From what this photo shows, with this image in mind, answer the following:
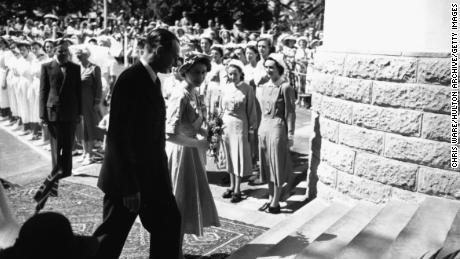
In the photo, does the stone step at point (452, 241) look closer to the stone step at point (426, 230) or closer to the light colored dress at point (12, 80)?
the stone step at point (426, 230)

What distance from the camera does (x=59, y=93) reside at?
744 cm

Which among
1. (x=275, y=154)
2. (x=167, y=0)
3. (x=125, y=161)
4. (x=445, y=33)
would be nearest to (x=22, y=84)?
(x=275, y=154)

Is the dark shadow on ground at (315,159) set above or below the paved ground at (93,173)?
above

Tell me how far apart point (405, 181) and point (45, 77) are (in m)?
5.46

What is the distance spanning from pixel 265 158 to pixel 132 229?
213cm

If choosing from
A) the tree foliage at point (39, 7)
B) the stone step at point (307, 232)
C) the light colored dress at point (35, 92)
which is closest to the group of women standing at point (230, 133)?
→ the stone step at point (307, 232)

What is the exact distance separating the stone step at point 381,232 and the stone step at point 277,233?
3.36 feet

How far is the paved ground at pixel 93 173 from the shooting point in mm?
6703

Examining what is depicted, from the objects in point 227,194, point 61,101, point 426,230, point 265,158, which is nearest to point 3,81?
point 61,101

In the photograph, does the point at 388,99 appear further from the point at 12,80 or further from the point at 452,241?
the point at 12,80

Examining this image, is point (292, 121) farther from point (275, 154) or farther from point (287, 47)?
point (287, 47)

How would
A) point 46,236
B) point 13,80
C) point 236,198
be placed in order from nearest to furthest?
point 46,236 → point 236,198 → point 13,80

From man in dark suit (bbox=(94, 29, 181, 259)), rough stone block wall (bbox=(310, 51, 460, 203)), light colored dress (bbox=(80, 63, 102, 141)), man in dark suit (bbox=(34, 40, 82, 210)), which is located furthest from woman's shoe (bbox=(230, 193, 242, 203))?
light colored dress (bbox=(80, 63, 102, 141))

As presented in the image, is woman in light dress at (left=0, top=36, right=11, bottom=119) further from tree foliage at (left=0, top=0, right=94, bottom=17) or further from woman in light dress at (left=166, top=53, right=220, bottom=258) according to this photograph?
tree foliage at (left=0, top=0, right=94, bottom=17)
